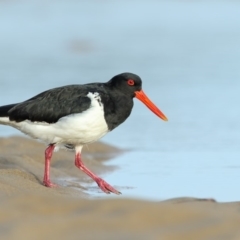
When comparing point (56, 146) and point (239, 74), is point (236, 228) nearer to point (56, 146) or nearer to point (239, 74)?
point (56, 146)

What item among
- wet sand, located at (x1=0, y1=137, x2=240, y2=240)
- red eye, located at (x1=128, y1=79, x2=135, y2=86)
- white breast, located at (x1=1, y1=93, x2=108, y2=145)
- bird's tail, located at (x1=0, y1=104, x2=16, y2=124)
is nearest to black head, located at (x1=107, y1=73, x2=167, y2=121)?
red eye, located at (x1=128, y1=79, x2=135, y2=86)

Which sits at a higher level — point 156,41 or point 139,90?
point 156,41

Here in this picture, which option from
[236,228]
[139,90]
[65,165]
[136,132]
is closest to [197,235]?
[236,228]

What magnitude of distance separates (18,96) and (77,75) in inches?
103

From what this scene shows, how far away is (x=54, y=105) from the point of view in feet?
25.2

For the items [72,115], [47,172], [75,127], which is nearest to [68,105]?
[72,115]

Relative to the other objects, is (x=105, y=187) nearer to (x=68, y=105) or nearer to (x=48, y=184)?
(x=48, y=184)

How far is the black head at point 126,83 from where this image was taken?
805 cm

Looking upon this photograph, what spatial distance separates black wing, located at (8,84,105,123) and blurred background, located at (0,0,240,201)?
38.2 inches

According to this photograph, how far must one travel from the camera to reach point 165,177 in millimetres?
8344

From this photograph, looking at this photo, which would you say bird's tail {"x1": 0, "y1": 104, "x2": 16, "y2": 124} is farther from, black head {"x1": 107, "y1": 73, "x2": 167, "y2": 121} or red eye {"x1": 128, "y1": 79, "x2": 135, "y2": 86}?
red eye {"x1": 128, "y1": 79, "x2": 135, "y2": 86}

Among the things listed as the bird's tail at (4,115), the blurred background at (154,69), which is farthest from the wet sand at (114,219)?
the bird's tail at (4,115)

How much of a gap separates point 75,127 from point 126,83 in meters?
0.86

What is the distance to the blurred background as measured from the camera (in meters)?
8.71
